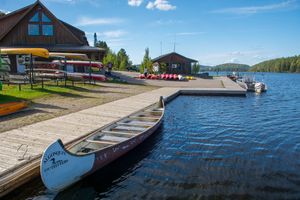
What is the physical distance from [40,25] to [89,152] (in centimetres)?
3279

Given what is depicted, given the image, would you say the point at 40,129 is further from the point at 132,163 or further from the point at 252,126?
the point at 252,126

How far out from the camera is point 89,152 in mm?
8375

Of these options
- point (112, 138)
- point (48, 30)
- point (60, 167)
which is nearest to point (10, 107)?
point (112, 138)

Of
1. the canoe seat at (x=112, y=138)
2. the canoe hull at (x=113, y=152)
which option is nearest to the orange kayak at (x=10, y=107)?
the canoe seat at (x=112, y=138)

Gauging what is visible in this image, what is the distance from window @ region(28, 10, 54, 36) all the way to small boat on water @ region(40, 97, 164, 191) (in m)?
27.7

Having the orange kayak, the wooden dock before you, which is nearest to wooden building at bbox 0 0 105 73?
the orange kayak

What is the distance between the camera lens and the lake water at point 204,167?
763 centimetres

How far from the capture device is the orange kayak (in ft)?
44.1

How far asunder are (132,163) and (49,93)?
42.1 feet

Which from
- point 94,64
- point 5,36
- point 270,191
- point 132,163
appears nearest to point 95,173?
point 132,163

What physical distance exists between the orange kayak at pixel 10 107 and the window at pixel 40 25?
952 inches

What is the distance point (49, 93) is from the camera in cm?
2025

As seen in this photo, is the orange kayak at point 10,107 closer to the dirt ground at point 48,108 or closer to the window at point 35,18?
the dirt ground at point 48,108

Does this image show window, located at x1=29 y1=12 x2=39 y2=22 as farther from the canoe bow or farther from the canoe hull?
the canoe bow
